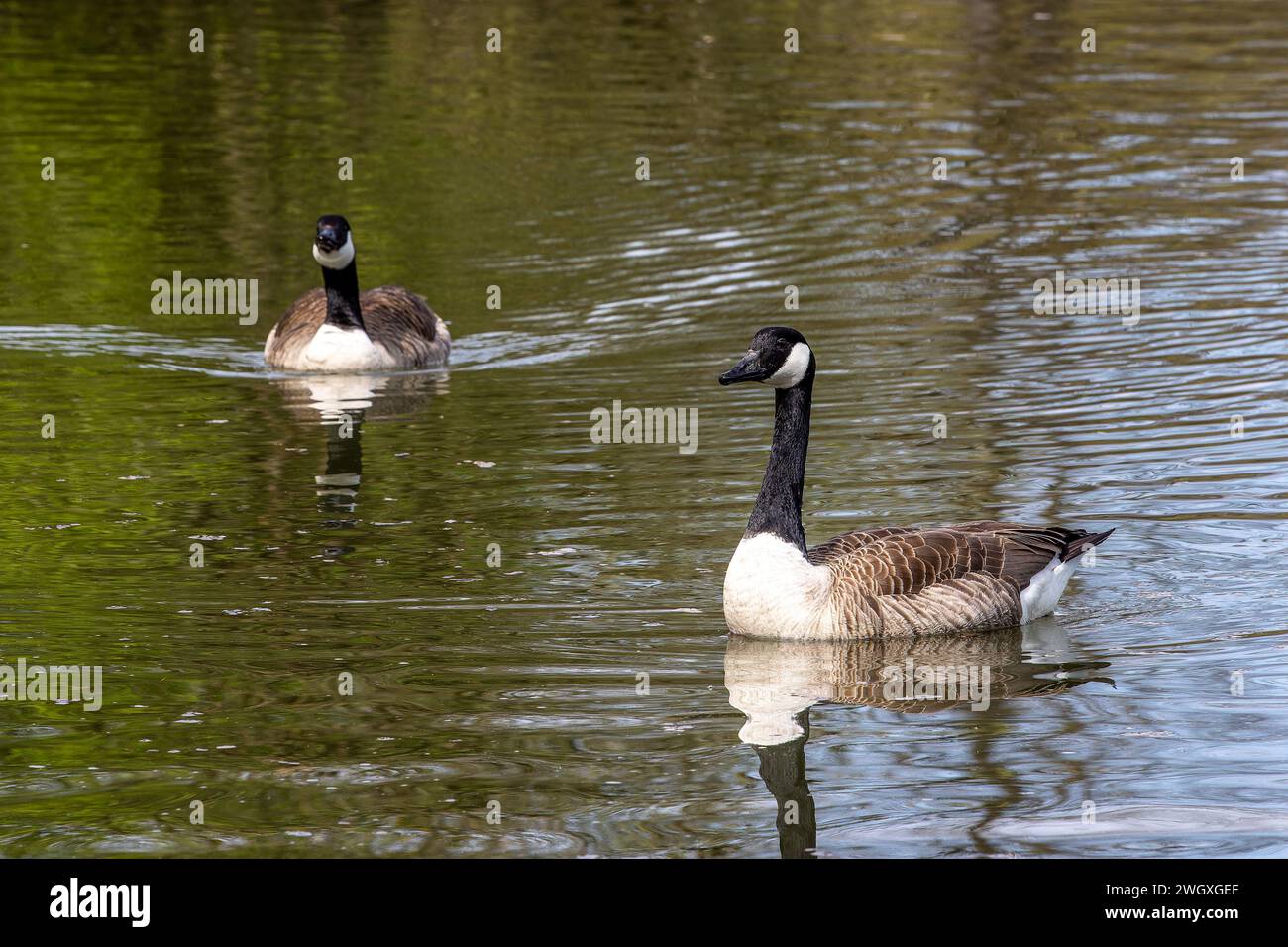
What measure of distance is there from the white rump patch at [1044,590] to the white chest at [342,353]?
986 centimetres

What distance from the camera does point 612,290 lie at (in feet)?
76.0

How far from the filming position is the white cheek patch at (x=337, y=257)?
65.8 feet

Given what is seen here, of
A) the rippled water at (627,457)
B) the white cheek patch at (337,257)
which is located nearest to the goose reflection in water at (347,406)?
the rippled water at (627,457)

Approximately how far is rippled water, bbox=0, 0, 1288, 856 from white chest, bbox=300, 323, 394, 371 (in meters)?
0.22

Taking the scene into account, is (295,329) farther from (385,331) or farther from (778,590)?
(778,590)

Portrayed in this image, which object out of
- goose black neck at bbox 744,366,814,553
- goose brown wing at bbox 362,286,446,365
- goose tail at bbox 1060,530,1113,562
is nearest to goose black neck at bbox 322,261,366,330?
goose brown wing at bbox 362,286,446,365

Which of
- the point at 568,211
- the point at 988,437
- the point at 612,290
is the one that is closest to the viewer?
the point at 988,437

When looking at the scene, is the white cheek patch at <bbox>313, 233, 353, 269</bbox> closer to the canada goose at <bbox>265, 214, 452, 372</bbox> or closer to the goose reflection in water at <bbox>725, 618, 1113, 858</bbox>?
the canada goose at <bbox>265, 214, 452, 372</bbox>

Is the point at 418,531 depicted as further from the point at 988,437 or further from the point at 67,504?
the point at 988,437

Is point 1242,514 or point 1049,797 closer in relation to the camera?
point 1049,797

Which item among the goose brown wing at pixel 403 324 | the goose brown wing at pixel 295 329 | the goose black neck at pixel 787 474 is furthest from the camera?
the goose brown wing at pixel 403 324

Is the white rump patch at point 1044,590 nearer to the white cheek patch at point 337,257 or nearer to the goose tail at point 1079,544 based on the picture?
the goose tail at point 1079,544

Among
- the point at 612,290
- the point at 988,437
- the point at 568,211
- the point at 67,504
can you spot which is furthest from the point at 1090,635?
the point at 568,211
